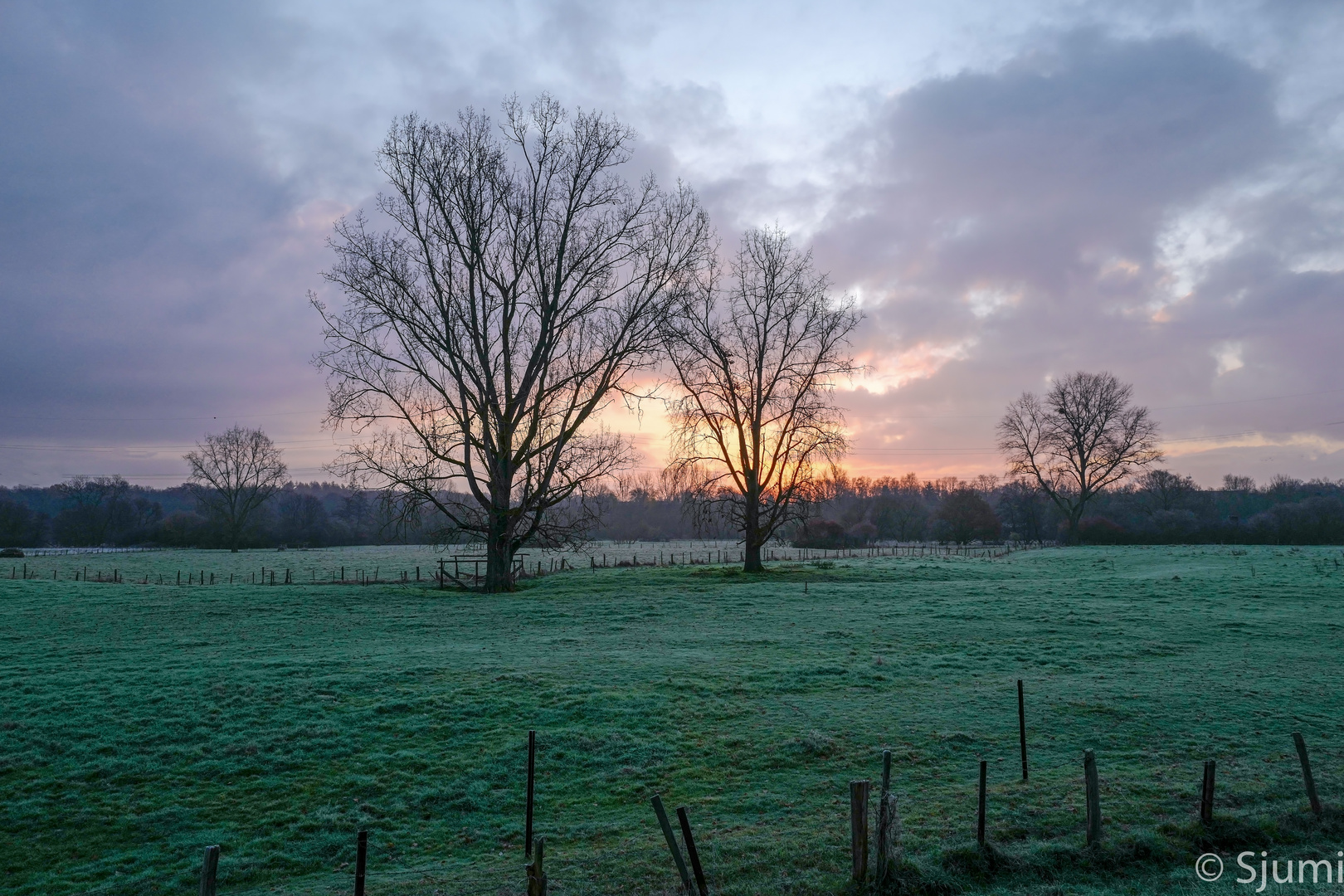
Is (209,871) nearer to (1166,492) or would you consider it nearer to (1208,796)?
(1208,796)

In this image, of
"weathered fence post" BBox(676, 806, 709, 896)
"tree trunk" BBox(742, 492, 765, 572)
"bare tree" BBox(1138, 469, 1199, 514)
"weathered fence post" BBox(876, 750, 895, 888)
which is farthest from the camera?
"bare tree" BBox(1138, 469, 1199, 514)

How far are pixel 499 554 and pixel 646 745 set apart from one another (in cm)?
2345

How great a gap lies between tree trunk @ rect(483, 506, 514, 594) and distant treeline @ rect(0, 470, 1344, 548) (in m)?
34.3

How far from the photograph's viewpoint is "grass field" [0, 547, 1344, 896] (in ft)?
28.1

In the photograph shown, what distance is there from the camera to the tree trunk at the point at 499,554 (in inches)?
1334

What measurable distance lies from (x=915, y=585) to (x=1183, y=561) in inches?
812

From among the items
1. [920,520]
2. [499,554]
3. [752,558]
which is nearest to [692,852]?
[499,554]

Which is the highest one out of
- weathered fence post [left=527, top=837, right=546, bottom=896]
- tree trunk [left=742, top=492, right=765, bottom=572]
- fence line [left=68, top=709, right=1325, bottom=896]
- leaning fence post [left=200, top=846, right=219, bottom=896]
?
tree trunk [left=742, top=492, right=765, bottom=572]

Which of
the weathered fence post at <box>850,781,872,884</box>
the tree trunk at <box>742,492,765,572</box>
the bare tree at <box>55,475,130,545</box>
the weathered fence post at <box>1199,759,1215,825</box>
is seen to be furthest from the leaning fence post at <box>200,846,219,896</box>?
the bare tree at <box>55,475,130,545</box>

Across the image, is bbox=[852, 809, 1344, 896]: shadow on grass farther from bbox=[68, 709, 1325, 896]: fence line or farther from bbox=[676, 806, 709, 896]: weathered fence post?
bbox=[676, 806, 709, 896]: weathered fence post

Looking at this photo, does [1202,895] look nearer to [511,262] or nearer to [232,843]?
A: [232,843]

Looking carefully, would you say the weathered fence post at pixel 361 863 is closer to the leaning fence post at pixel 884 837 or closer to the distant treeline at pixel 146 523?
the leaning fence post at pixel 884 837

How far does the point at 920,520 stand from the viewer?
104875mm

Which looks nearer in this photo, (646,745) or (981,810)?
(981,810)
